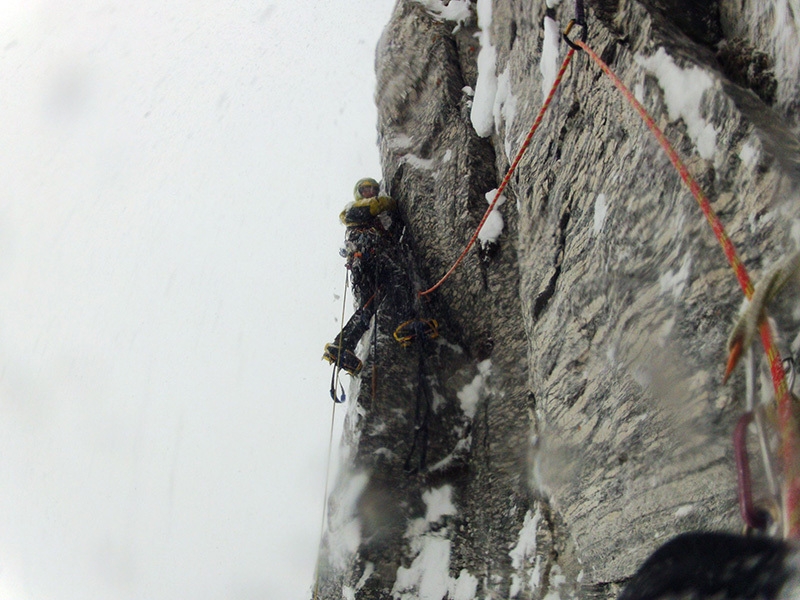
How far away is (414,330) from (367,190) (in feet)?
5.39

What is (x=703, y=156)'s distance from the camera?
232 cm

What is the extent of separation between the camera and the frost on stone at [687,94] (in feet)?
7.58

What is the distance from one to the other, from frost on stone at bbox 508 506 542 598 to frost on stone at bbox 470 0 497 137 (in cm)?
286

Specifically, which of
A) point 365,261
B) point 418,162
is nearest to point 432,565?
point 365,261

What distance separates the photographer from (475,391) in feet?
16.4

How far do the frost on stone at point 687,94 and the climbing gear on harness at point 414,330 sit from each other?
2784 mm

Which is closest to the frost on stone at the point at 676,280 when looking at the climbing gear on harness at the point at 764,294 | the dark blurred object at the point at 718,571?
the climbing gear on harness at the point at 764,294

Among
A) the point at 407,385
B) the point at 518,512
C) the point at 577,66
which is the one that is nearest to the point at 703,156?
the point at 577,66

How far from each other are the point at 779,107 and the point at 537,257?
1.72 m

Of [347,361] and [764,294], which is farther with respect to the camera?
[347,361]

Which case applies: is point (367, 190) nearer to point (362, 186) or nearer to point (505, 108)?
point (362, 186)

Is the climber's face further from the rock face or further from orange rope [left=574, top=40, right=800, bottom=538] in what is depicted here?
orange rope [left=574, top=40, right=800, bottom=538]

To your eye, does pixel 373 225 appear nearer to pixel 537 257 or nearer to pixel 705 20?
pixel 537 257

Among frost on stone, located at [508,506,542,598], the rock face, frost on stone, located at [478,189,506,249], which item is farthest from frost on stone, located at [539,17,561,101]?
frost on stone, located at [508,506,542,598]
